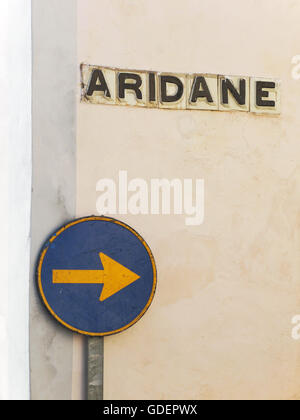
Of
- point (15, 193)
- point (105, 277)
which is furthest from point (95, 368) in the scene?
point (15, 193)

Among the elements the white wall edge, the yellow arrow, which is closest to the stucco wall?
the white wall edge

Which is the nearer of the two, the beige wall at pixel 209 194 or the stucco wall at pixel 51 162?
the stucco wall at pixel 51 162

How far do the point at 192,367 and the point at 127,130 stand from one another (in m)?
1.43

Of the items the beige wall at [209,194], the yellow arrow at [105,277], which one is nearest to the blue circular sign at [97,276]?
the yellow arrow at [105,277]

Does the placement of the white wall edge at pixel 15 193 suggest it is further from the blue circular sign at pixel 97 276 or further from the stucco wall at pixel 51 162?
the blue circular sign at pixel 97 276

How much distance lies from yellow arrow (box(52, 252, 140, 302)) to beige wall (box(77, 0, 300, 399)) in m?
0.25

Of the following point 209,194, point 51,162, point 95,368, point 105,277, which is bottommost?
point 95,368

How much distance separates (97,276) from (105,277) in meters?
0.04

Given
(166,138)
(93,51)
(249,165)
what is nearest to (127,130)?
(166,138)

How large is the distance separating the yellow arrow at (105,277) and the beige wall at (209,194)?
25 centimetres

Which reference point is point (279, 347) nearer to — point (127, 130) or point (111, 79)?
point (127, 130)

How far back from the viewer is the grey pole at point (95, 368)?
3406 mm

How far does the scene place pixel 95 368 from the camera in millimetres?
3418

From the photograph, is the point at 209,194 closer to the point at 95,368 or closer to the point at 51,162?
the point at 51,162
